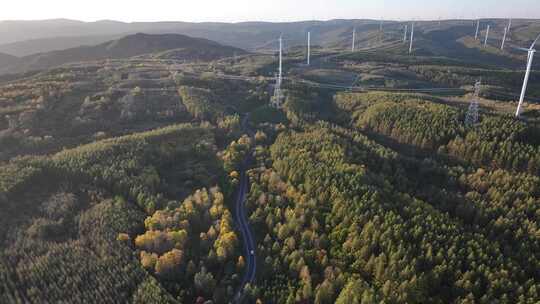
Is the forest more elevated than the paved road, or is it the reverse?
the forest

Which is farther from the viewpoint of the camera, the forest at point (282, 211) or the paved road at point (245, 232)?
the paved road at point (245, 232)

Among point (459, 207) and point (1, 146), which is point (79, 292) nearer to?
point (459, 207)

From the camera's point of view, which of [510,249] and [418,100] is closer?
[510,249]

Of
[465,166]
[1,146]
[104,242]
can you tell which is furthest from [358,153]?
→ [1,146]

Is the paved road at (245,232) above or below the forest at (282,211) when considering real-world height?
below

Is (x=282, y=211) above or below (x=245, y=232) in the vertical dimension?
above

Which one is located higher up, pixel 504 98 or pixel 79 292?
pixel 504 98

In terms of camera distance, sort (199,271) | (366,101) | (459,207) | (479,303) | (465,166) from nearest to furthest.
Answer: (479,303) < (199,271) < (459,207) < (465,166) < (366,101)

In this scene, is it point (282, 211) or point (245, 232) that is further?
point (282, 211)
